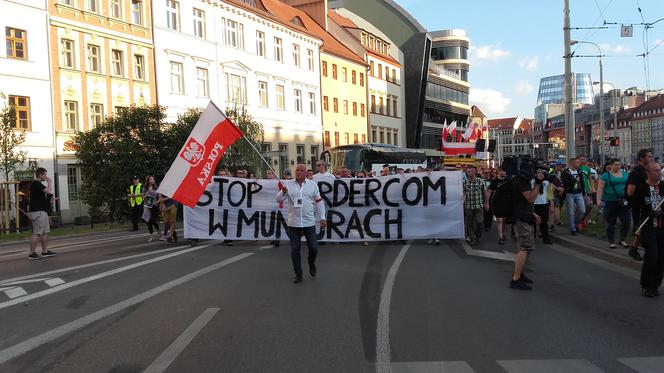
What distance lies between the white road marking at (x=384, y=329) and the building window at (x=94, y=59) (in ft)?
97.1

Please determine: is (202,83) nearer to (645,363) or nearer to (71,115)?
(71,115)

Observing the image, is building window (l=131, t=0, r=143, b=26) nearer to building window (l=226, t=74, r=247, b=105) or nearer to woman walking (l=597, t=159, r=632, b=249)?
building window (l=226, t=74, r=247, b=105)

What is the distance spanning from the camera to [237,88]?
44.2 metres

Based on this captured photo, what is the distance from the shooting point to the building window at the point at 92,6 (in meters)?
33.4

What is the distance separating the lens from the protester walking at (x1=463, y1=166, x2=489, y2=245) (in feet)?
44.9

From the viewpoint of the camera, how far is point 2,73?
29.4 meters

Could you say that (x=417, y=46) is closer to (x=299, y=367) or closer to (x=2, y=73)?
(x=2, y=73)

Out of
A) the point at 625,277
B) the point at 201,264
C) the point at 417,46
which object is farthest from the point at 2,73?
the point at 417,46

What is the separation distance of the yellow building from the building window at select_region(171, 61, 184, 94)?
5.83 feet

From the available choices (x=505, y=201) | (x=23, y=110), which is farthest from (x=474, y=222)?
(x=23, y=110)

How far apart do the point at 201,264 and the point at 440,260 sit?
445 centimetres

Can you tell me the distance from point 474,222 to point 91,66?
1084 inches

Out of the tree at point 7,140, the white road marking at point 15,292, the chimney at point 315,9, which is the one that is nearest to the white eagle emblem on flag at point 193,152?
the white road marking at point 15,292

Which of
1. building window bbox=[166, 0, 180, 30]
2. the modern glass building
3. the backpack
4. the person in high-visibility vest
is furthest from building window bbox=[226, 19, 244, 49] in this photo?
the modern glass building
